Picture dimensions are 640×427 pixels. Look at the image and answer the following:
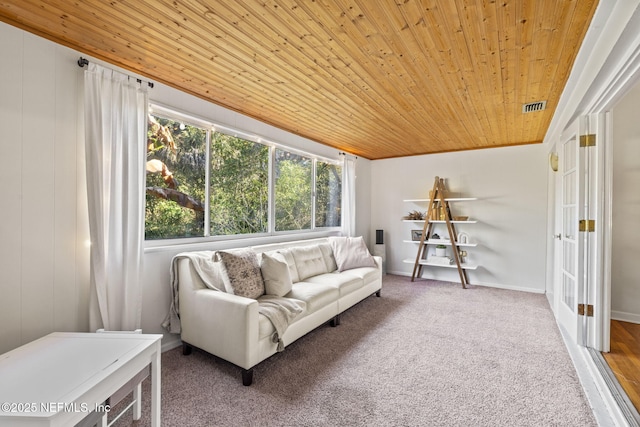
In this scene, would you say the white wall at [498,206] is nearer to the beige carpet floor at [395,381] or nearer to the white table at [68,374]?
the beige carpet floor at [395,381]

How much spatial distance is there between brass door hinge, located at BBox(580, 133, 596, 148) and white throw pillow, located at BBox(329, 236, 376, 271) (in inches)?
102

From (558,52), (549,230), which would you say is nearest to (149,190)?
(558,52)

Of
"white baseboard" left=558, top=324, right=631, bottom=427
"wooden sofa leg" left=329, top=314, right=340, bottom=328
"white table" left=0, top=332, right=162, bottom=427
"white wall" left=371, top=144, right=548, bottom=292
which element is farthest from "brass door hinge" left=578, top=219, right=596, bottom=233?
"white table" left=0, top=332, right=162, bottom=427

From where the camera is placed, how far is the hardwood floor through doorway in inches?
76.7

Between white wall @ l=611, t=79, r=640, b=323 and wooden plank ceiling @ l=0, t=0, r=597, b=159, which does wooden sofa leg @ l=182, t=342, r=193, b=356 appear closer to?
wooden plank ceiling @ l=0, t=0, r=597, b=159

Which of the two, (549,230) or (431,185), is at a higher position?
(431,185)

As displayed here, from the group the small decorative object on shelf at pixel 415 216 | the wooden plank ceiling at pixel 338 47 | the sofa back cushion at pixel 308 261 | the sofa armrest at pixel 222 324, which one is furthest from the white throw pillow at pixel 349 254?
the sofa armrest at pixel 222 324

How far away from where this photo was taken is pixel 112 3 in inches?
60.8

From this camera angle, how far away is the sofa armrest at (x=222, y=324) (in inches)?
79.8

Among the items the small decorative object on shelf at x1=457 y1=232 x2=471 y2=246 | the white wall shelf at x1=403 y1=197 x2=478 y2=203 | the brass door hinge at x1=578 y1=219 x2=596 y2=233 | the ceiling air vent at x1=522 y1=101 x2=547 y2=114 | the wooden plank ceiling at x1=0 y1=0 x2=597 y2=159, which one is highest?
the wooden plank ceiling at x1=0 y1=0 x2=597 y2=159

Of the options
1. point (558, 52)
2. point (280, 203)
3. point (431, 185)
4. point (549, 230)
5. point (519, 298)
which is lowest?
point (519, 298)

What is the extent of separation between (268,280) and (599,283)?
112 inches

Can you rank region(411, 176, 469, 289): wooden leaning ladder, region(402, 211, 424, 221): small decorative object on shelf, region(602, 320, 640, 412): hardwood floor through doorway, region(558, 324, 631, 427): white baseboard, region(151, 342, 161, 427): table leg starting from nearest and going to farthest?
region(151, 342, 161, 427): table leg
region(558, 324, 631, 427): white baseboard
region(602, 320, 640, 412): hardwood floor through doorway
region(411, 176, 469, 289): wooden leaning ladder
region(402, 211, 424, 221): small decorative object on shelf

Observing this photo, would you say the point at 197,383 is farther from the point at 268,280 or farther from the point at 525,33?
the point at 525,33
